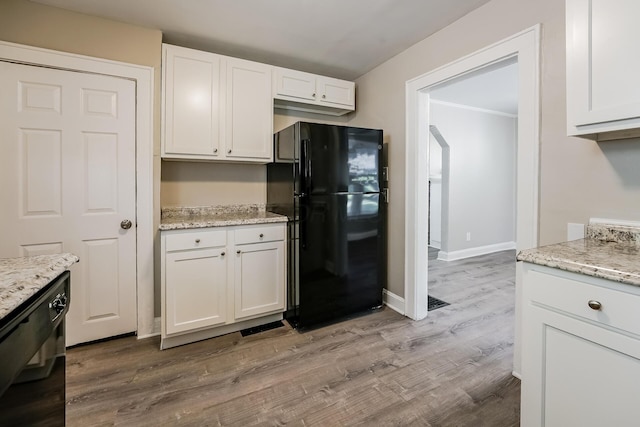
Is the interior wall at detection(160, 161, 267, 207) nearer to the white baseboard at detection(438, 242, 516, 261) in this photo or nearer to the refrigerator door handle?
the refrigerator door handle

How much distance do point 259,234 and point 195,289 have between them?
0.62 metres

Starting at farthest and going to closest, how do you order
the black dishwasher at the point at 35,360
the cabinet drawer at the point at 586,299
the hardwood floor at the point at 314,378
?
the hardwood floor at the point at 314,378 < the cabinet drawer at the point at 586,299 < the black dishwasher at the point at 35,360

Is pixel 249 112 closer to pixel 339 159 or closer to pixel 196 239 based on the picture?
pixel 339 159

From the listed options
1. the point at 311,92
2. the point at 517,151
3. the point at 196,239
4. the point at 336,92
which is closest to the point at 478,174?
the point at 517,151

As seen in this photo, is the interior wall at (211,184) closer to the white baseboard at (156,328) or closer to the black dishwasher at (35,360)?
the white baseboard at (156,328)

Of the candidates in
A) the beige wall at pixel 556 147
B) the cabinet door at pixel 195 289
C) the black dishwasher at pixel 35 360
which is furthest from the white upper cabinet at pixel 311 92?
the black dishwasher at pixel 35 360

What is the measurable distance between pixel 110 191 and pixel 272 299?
1.49m

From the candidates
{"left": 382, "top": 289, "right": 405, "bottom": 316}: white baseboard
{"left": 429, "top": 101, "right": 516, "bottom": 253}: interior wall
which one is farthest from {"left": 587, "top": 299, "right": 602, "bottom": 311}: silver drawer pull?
{"left": 429, "top": 101, "right": 516, "bottom": 253}: interior wall

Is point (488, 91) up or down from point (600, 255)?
up

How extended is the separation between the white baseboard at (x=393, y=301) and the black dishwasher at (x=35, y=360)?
93.7 inches

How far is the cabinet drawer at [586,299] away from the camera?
89cm

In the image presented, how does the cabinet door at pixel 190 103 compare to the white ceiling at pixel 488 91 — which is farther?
the white ceiling at pixel 488 91

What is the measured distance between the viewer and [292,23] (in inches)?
84.7

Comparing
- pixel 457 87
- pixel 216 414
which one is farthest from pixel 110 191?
pixel 457 87
